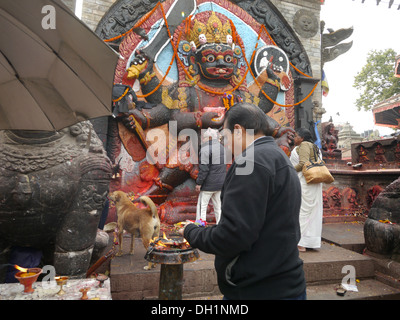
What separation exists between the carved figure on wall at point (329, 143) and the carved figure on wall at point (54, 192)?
7619 mm

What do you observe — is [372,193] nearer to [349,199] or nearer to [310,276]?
[349,199]

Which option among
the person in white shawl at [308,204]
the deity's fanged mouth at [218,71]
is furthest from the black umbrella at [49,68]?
the deity's fanged mouth at [218,71]

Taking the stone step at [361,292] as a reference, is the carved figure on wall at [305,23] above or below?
above

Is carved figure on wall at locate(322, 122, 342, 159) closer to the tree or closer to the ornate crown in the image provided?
the ornate crown

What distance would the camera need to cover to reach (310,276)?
12.2 ft

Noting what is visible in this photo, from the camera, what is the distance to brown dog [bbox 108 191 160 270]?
3389mm

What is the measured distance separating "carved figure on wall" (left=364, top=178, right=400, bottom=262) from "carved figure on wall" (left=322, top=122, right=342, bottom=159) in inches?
157

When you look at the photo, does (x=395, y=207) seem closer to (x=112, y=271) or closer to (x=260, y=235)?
(x=260, y=235)

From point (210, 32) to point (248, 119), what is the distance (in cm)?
588

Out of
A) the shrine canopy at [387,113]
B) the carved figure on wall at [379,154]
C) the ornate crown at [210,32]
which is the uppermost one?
the shrine canopy at [387,113]

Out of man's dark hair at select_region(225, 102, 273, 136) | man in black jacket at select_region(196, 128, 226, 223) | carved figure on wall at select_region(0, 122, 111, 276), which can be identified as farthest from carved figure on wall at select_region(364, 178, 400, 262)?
carved figure on wall at select_region(0, 122, 111, 276)

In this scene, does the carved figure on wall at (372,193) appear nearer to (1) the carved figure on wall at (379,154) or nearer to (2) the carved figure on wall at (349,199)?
(2) the carved figure on wall at (349,199)

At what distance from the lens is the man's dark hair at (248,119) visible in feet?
5.32
